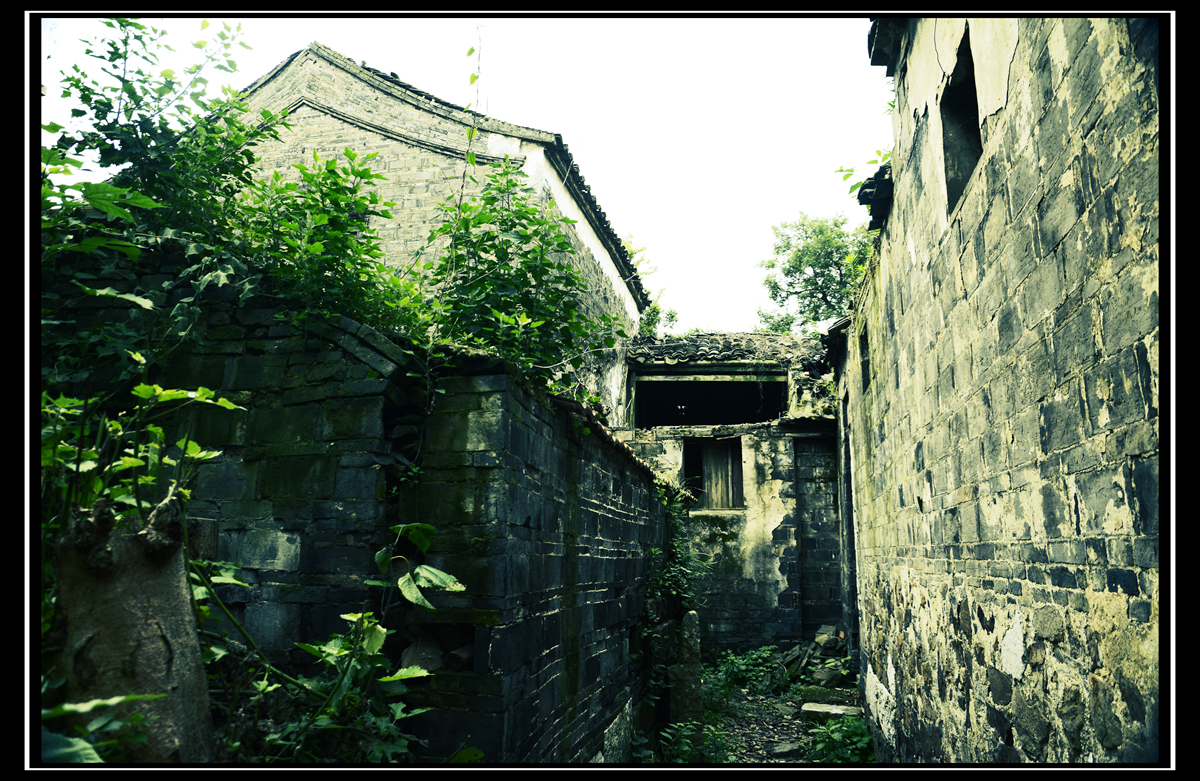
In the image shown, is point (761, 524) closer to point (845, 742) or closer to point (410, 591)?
point (845, 742)

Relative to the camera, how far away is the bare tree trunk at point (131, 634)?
7.11 feet

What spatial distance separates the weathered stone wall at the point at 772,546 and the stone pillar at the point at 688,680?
4.54 m

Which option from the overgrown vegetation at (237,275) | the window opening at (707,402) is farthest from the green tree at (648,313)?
the overgrown vegetation at (237,275)

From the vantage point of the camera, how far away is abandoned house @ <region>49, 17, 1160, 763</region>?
224 centimetres

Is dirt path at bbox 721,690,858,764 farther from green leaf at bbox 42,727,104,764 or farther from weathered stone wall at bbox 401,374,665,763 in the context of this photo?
green leaf at bbox 42,727,104,764

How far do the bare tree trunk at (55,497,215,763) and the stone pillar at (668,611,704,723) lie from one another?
6.22 m

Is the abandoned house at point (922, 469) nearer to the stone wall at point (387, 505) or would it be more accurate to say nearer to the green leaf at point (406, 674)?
the stone wall at point (387, 505)

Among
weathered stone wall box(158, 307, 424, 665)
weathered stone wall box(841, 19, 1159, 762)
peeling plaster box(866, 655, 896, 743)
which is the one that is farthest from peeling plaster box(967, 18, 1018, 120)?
peeling plaster box(866, 655, 896, 743)

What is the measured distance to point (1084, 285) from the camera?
240 centimetres

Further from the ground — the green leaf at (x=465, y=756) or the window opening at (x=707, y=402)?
the window opening at (x=707, y=402)

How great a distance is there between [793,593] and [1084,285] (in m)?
10.9

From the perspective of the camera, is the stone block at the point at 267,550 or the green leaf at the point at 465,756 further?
the stone block at the point at 267,550
